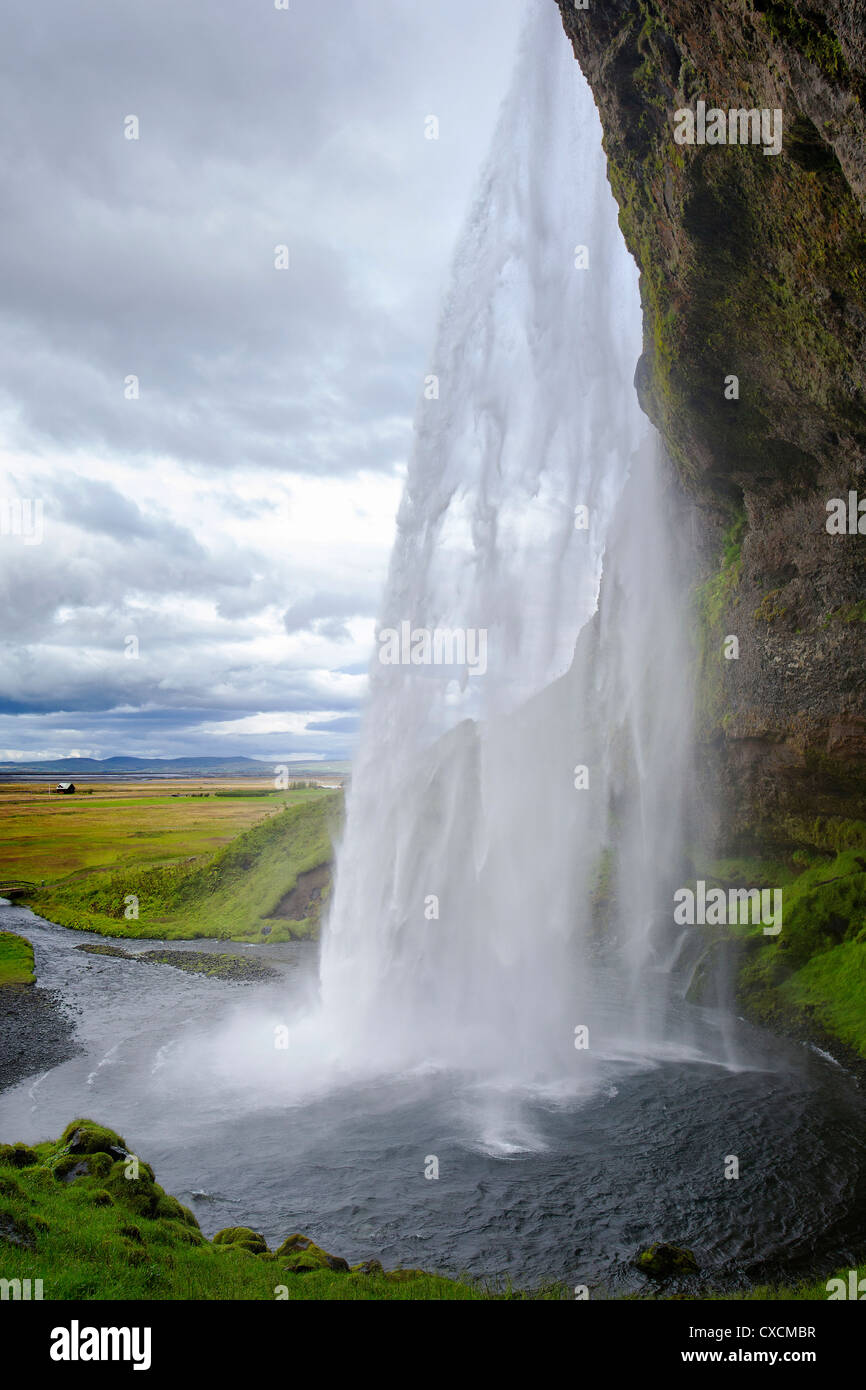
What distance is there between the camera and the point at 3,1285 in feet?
31.8

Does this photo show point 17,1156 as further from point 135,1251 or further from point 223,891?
point 223,891

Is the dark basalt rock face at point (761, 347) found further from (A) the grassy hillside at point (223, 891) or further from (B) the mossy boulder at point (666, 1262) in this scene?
(A) the grassy hillside at point (223, 891)

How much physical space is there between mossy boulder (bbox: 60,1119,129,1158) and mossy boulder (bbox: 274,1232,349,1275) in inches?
172

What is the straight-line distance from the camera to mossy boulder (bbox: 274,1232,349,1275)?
12.1 meters

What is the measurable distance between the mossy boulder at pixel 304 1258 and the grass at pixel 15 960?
28.6 metres

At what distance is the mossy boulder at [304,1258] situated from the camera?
478 inches

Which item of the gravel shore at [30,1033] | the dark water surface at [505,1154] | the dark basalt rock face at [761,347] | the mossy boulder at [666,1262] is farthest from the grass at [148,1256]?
the dark basalt rock face at [761,347]

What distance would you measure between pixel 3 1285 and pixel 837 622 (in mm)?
24505

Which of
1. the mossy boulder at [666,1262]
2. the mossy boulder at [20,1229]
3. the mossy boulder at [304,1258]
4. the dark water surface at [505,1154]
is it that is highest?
the mossy boulder at [20,1229]

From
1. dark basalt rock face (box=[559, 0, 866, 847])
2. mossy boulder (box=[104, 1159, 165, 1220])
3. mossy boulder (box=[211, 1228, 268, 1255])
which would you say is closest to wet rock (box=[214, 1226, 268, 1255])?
mossy boulder (box=[211, 1228, 268, 1255])

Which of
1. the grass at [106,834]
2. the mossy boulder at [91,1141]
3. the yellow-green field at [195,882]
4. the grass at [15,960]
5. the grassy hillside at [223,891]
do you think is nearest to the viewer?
the mossy boulder at [91,1141]

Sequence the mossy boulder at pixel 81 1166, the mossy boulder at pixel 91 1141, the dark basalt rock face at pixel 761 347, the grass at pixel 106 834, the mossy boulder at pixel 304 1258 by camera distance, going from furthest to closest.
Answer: the grass at pixel 106 834 < the mossy boulder at pixel 91 1141 < the mossy boulder at pixel 81 1166 < the dark basalt rock face at pixel 761 347 < the mossy boulder at pixel 304 1258

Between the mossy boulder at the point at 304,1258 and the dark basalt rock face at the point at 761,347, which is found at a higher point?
the dark basalt rock face at the point at 761,347

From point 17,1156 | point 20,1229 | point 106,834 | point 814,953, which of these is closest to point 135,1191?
point 20,1229
